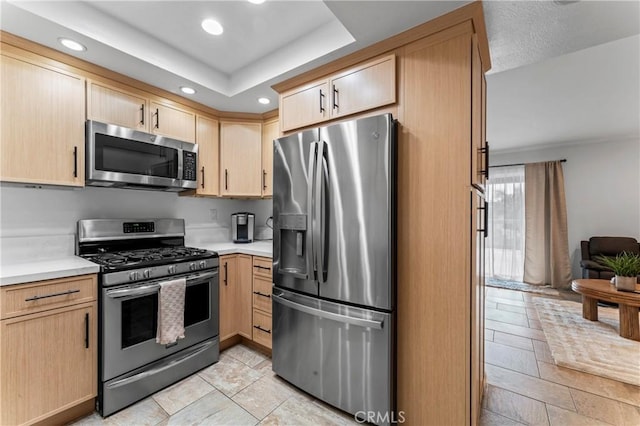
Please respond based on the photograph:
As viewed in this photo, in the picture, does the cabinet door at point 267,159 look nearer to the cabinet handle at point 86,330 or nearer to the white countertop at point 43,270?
the white countertop at point 43,270

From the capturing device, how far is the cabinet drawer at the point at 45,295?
4.93 ft

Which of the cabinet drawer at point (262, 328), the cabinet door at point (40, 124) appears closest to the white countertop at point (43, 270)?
the cabinet door at point (40, 124)

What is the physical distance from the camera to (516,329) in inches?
129

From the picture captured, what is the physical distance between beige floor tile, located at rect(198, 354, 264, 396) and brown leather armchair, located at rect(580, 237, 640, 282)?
16.3ft

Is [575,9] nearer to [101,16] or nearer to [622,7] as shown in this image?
[622,7]

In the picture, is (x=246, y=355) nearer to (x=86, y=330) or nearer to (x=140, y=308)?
(x=140, y=308)

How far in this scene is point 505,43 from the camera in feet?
5.85

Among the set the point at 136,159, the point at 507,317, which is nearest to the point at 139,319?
the point at 136,159

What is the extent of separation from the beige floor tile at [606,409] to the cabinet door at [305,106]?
2.73 m

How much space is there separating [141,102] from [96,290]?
154 cm

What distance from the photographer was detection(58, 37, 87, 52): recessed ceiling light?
179 cm

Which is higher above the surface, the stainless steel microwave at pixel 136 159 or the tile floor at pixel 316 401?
the stainless steel microwave at pixel 136 159

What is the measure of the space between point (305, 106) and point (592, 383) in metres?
3.16

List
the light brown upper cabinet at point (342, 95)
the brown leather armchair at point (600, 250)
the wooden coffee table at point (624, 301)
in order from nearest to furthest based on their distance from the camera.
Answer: the light brown upper cabinet at point (342, 95)
the wooden coffee table at point (624, 301)
the brown leather armchair at point (600, 250)
